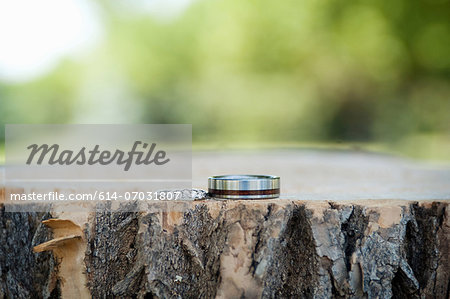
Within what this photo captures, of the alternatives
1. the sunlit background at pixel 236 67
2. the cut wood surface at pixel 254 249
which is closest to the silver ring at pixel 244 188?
the cut wood surface at pixel 254 249

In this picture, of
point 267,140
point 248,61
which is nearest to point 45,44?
point 248,61

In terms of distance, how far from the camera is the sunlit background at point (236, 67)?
9.64 ft

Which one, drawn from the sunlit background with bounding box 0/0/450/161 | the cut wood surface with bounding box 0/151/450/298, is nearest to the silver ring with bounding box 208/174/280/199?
the cut wood surface with bounding box 0/151/450/298

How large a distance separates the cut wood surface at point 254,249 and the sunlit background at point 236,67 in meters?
1.90

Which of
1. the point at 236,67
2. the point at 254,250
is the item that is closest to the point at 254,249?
the point at 254,250

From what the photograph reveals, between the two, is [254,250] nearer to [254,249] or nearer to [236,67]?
[254,249]

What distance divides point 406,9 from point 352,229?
2492 mm

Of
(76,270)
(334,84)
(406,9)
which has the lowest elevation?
(76,270)

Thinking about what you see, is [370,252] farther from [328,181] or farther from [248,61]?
[248,61]

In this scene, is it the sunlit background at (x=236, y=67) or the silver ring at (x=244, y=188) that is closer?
the silver ring at (x=244, y=188)

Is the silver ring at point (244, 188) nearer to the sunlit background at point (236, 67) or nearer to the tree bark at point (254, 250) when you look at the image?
the tree bark at point (254, 250)

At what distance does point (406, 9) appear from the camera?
303cm

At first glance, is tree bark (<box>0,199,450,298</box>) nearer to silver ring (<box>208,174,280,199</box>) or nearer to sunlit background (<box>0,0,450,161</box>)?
silver ring (<box>208,174,280,199</box>)

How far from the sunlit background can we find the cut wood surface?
1898mm
